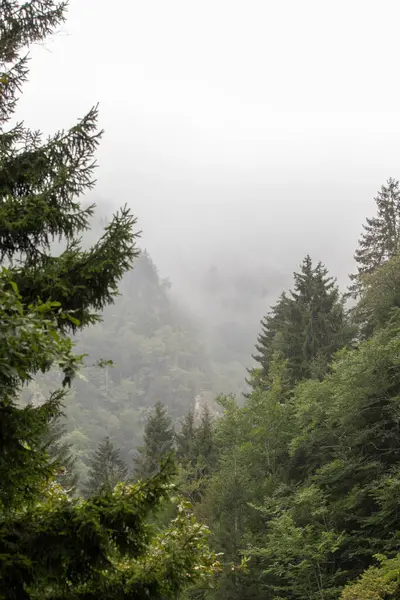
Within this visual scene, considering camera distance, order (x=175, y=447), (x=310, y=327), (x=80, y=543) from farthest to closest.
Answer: (x=310, y=327) → (x=175, y=447) → (x=80, y=543)

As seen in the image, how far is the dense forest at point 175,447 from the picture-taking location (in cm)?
370

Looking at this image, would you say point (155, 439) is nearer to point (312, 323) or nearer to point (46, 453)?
point (312, 323)

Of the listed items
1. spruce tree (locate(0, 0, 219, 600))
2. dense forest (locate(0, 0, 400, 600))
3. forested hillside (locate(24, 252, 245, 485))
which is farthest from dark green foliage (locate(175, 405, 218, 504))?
forested hillside (locate(24, 252, 245, 485))

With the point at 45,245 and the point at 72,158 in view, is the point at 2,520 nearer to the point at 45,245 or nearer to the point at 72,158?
the point at 45,245

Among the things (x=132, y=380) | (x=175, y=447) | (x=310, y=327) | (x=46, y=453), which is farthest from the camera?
(x=132, y=380)

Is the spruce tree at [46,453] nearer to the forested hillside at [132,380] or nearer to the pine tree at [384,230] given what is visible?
the pine tree at [384,230]

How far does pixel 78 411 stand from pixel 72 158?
139m

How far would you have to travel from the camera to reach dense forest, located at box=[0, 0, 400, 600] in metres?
3.70

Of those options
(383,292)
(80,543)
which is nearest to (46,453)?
(80,543)

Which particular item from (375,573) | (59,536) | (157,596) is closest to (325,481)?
(375,573)

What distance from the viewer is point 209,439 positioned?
32.9 m

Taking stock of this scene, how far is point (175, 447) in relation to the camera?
20469 mm

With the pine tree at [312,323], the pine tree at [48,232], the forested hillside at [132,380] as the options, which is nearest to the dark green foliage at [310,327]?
the pine tree at [312,323]

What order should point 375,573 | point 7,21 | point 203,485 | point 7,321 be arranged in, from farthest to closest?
point 203,485
point 375,573
point 7,21
point 7,321
